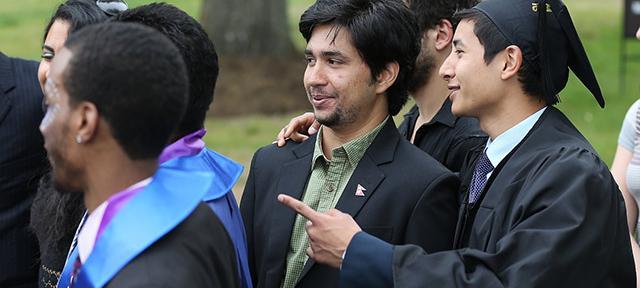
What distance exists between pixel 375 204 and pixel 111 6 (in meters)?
1.48

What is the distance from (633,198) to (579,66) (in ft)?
4.08

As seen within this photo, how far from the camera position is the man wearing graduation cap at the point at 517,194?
3486 mm

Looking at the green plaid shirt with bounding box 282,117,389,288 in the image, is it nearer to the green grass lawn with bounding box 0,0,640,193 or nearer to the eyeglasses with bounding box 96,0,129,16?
the eyeglasses with bounding box 96,0,129,16

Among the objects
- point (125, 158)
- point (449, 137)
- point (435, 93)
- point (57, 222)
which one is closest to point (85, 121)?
point (125, 158)

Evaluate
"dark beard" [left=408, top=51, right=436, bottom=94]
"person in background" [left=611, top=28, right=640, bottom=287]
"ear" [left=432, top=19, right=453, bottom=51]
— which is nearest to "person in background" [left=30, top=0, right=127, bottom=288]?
"dark beard" [left=408, top=51, right=436, bottom=94]

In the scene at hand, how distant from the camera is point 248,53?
15.8 m

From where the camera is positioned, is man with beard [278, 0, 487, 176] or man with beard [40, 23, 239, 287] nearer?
man with beard [40, 23, 239, 287]

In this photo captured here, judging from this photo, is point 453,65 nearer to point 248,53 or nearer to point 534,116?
point 534,116

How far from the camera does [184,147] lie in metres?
3.59

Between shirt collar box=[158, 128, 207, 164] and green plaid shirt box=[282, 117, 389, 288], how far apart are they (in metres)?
0.61

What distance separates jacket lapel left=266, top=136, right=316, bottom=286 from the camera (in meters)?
4.05

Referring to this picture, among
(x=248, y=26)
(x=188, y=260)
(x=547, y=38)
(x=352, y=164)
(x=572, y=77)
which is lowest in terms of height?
(x=572, y=77)

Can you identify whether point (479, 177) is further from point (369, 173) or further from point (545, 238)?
point (545, 238)

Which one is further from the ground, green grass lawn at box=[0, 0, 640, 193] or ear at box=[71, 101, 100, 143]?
ear at box=[71, 101, 100, 143]
